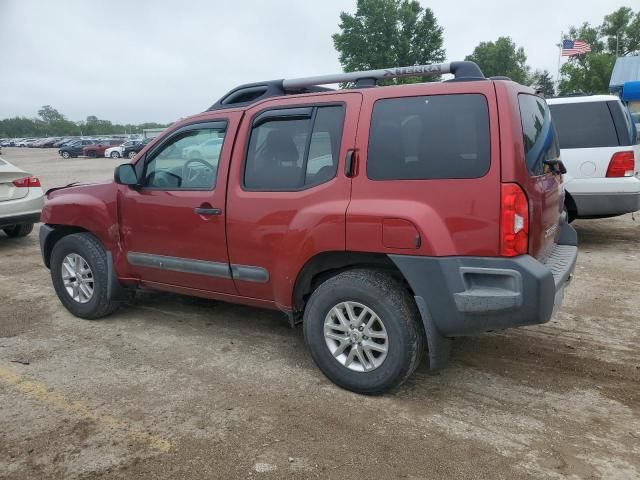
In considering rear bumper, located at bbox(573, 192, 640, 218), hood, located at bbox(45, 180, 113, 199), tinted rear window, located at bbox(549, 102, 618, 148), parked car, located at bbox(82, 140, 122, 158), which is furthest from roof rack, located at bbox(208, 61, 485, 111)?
parked car, located at bbox(82, 140, 122, 158)

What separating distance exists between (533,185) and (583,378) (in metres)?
1.44

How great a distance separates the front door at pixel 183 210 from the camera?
3832mm

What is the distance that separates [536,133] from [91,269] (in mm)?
3681

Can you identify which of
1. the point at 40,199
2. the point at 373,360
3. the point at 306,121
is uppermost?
the point at 306,121

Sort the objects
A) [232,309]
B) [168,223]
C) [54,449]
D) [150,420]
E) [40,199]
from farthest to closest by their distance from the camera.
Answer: [40,199] < [232,309] < [168,223] < [150,420] < [54,449]

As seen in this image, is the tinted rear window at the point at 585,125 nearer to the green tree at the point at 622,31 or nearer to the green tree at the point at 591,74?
the green tree at the point at 591,74

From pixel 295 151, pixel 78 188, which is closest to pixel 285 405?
pixel 295 151

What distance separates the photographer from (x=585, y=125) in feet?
21.6

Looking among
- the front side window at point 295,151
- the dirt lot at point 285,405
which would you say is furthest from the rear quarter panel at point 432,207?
the dirt lot at point 285,405

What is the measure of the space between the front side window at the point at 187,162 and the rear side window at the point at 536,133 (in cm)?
207

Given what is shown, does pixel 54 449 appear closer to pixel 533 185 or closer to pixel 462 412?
pixel 462 412

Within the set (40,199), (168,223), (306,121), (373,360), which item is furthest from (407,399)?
(40,199)

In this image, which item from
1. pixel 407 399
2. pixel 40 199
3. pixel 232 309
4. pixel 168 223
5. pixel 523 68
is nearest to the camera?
pixel 407 399

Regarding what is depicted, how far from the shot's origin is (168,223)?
4055mm
